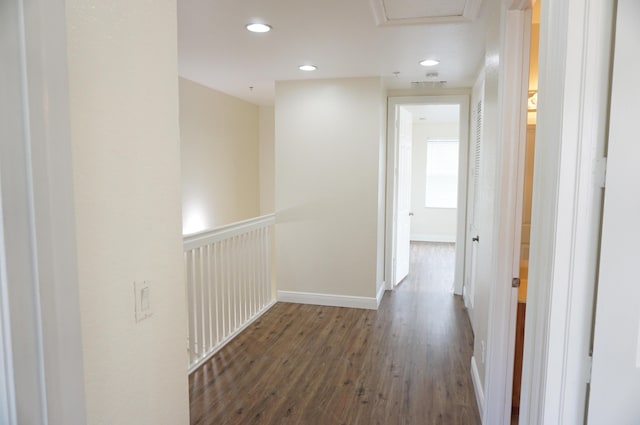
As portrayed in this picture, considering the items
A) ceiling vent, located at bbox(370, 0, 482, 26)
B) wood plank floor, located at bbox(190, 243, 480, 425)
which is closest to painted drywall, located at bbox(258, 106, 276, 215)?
wood plank floor, located at bbox(190, 243, 480, 425)

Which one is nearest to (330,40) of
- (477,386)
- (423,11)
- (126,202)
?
(423,11)

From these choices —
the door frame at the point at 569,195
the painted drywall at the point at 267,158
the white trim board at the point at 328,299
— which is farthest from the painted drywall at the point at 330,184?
the door frame at the point at 569,195

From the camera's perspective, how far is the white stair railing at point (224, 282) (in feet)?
9.76

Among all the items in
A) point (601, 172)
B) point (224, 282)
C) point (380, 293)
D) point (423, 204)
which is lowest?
point (380, 293)

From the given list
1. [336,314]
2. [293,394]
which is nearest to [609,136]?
[293,394]

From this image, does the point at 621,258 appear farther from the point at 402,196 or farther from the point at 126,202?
the point at 402,196

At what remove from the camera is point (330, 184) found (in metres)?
4.30

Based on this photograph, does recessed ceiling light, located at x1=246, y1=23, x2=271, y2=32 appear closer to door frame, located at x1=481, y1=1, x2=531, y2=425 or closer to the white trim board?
door frame, located at x1=481, y1=1, x2=531, y2=425

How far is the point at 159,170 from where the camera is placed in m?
1.20

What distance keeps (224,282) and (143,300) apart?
235cm

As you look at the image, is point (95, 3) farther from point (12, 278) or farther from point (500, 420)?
point (500, 420)

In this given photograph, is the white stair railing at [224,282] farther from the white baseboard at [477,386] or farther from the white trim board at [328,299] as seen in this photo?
the white baseboard at [477,386]

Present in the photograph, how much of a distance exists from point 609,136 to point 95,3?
1.27 m

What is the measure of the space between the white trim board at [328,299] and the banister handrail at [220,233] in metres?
0.89
